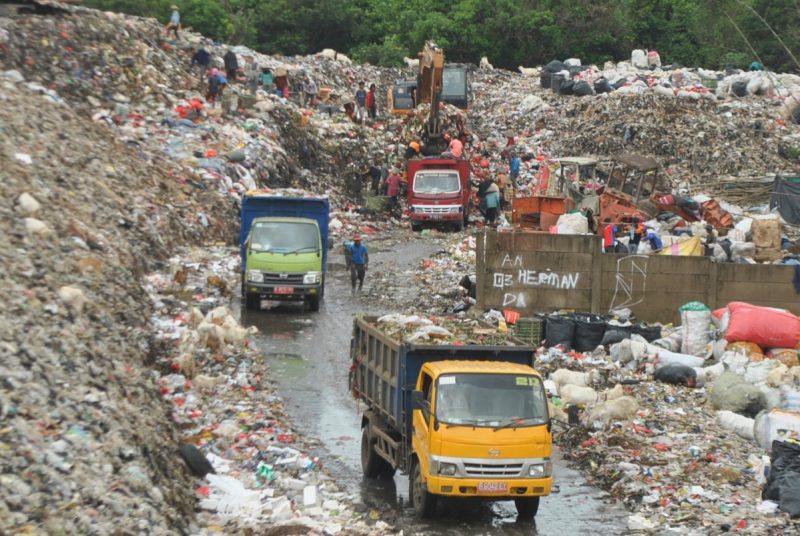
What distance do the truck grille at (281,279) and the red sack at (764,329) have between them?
26.3ft

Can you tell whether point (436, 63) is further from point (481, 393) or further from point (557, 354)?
point (481, 393)

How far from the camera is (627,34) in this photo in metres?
64.1

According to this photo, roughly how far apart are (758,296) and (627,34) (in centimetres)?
4632

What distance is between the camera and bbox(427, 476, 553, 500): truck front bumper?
10.9m

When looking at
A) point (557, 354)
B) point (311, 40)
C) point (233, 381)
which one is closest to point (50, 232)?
point (233, 381)

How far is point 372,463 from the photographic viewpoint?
1291 centimetres

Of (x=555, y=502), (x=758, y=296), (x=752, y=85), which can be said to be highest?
(x=752, y=85)

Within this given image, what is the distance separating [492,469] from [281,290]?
11105 mm

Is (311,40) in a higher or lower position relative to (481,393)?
higher

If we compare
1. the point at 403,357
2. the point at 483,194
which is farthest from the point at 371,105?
the point at 403,357

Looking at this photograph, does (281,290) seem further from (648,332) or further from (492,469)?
(492,469)

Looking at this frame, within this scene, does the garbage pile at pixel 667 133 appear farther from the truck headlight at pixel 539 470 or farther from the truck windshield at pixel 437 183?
the truck headlight at pixel 539 470

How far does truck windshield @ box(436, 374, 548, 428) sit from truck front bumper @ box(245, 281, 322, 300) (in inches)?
414

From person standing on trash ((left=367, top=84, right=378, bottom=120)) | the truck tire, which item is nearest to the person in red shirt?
person standing on trash ((left=367, top=84, right=378, bottom=120))
